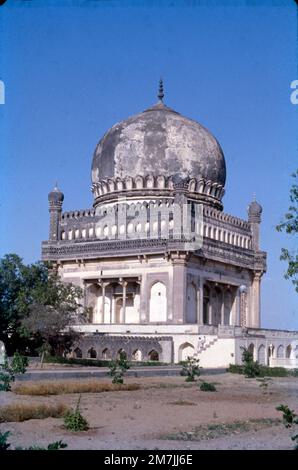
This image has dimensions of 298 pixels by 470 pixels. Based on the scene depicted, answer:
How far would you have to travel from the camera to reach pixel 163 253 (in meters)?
34.9

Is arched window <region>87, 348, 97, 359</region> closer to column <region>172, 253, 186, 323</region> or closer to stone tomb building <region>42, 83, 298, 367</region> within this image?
stone tomb building <region>42, 83, 298, 367</region>

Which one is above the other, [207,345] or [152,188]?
[152,188]

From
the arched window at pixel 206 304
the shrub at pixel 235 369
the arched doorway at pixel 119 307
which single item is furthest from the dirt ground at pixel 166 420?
the arched doorway at pixel 119 307

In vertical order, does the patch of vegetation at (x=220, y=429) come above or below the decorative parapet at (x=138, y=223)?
below

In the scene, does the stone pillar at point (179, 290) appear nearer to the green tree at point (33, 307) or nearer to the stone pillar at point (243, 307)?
the green tree at point (33, 307)

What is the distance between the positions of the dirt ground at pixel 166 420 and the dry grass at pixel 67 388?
1.01 feet

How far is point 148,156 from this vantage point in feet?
129

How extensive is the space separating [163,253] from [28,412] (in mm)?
22764

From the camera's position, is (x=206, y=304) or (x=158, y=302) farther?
(x=206, y=304)

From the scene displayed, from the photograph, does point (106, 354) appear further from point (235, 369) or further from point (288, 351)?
point (288, 351)

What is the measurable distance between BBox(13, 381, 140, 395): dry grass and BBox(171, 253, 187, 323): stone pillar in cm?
1469

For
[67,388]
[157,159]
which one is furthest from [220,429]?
[157,159]

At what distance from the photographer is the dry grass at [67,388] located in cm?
1643

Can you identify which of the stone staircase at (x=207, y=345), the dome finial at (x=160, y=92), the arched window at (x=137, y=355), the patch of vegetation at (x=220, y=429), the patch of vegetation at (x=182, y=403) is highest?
the dome finial at (x=160, y=92)
